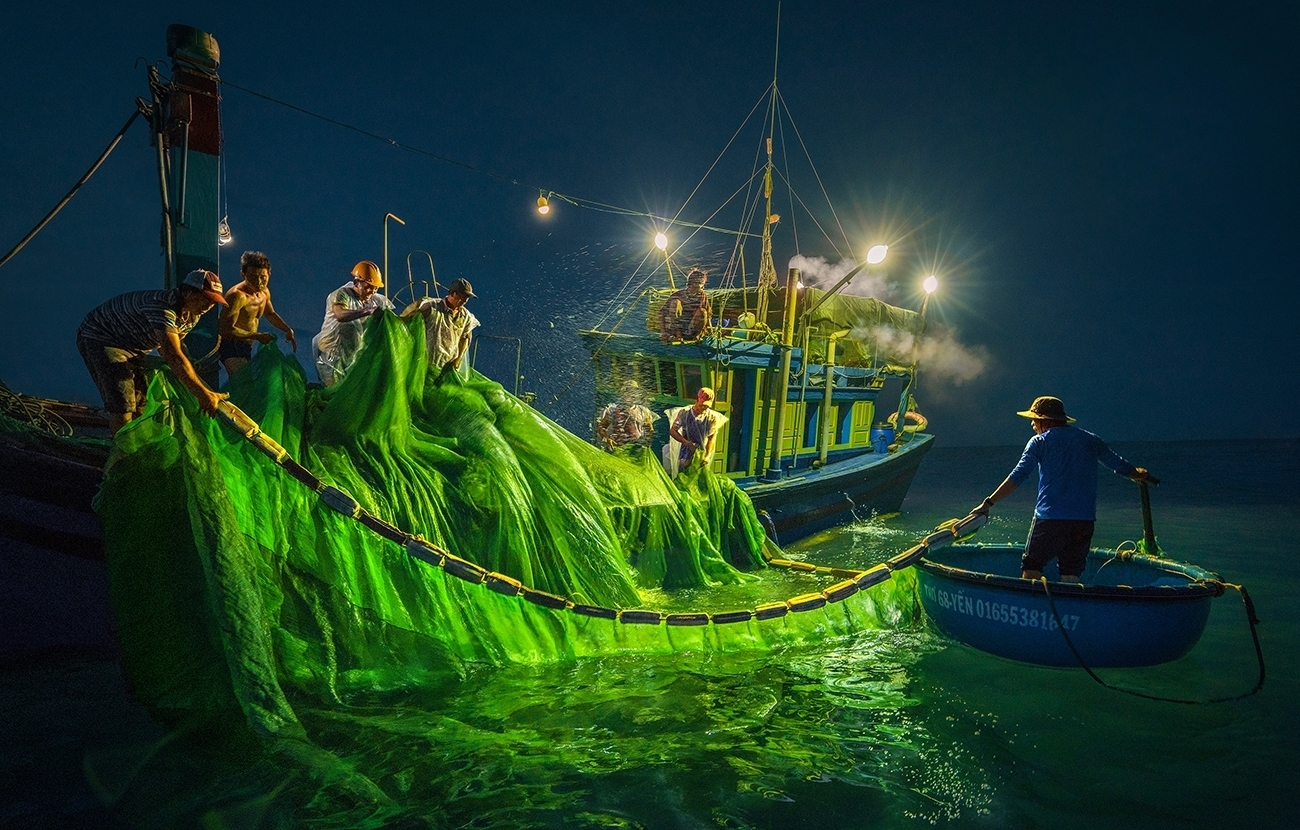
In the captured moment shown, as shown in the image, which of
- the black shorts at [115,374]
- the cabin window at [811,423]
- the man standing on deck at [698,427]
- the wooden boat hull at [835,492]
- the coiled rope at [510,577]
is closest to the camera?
the coiled rope at [510,577]

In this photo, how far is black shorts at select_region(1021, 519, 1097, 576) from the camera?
209 inches

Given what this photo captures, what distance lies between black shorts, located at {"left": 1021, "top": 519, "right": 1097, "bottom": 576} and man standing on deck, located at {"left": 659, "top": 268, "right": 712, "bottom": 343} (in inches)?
247

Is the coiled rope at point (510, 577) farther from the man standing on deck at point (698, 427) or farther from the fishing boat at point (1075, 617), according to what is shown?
the man standing on deck at point (698, 427)

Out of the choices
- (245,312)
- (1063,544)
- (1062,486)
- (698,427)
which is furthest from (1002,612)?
(245,312)

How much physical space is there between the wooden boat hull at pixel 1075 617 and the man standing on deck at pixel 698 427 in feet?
14.2

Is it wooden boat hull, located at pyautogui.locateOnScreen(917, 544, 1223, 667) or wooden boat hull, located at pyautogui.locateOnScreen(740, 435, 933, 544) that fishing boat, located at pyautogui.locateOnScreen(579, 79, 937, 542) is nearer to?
wooden boat hull, located at pyautogui.locateOnScreen(740, 435, 933, 544)

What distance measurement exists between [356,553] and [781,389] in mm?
8877

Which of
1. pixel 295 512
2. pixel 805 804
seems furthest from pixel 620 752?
pixel 295 512

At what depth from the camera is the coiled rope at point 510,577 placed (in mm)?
3854

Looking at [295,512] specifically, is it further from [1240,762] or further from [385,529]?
[1240,762]

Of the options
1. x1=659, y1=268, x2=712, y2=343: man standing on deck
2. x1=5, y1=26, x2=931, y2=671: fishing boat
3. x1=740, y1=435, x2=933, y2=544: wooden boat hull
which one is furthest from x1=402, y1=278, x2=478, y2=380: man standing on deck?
x1=740, y1=435, x2=933, y2=544: wooden boat hull

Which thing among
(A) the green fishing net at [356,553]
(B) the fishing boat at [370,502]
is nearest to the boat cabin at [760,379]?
(B) the fishing boat at [370,502]

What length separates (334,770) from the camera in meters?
3.17

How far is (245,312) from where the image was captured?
5277 mm
